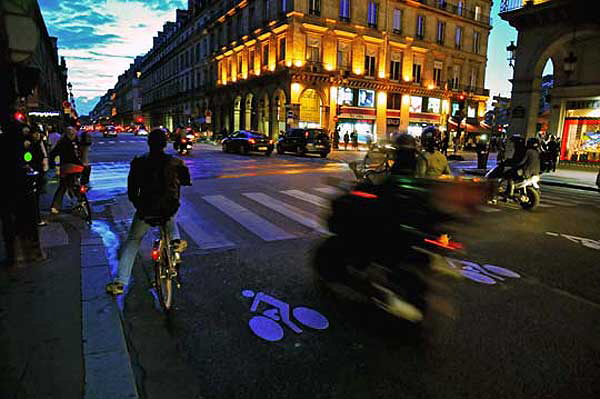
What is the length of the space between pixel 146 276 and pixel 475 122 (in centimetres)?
5141

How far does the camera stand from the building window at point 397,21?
4044 cm

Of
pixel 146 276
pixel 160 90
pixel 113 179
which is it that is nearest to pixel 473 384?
pixel 146 276

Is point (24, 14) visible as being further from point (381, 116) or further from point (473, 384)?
point (381, 116)

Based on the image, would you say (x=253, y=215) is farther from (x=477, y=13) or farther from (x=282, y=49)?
(x=477, y=13)

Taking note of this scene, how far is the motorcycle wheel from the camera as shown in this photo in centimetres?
1001

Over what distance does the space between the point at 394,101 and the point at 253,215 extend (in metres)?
36.8

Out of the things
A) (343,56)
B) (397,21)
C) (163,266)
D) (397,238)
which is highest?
(397,21)

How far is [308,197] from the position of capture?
34.1 ft

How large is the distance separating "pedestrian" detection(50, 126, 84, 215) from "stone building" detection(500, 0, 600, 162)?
20597mm

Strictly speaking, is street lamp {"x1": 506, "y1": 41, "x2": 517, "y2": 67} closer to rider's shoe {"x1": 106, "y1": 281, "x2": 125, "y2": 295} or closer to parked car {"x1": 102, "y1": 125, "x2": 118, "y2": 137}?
rider's shoe {"x1": 106, "y1": 281, "x2": 125, "y2": 295}

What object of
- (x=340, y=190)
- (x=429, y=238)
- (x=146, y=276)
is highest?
(x=340, y=190)

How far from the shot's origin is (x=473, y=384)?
9.70 ft

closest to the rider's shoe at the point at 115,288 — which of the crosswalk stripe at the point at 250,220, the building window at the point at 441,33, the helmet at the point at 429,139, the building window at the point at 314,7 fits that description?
the crosswalk stripe at the point at 250,220

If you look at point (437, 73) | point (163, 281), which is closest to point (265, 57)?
point (437, 73)
